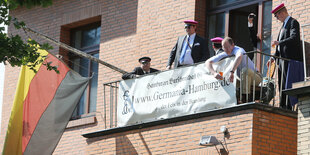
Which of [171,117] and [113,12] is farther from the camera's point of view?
[113,12]

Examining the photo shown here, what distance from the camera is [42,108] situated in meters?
16.2

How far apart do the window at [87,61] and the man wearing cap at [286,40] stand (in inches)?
238

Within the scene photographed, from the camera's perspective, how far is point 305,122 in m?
12.6

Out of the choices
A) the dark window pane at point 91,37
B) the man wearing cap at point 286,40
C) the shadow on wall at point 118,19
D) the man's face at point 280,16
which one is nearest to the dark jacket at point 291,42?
the man wearing cap at point 286,40

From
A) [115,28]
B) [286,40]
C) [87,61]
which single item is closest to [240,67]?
[286,40]

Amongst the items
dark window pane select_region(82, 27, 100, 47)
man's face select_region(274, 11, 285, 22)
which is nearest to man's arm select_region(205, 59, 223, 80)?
man's face select_region(274, 11, 285, 22)

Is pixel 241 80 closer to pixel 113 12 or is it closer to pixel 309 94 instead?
pixel 309 94

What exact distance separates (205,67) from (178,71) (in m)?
0.69

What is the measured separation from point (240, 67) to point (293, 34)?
1136mm

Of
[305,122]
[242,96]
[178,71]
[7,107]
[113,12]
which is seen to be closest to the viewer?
[305,122]

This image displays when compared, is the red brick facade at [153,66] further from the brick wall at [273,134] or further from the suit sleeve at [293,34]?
the suit sleeve at [293,34]

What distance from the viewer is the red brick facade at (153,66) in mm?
13008

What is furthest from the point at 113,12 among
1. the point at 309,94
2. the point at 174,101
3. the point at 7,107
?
the point at 309,94

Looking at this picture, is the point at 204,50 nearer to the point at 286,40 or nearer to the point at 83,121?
the point at 286,40
